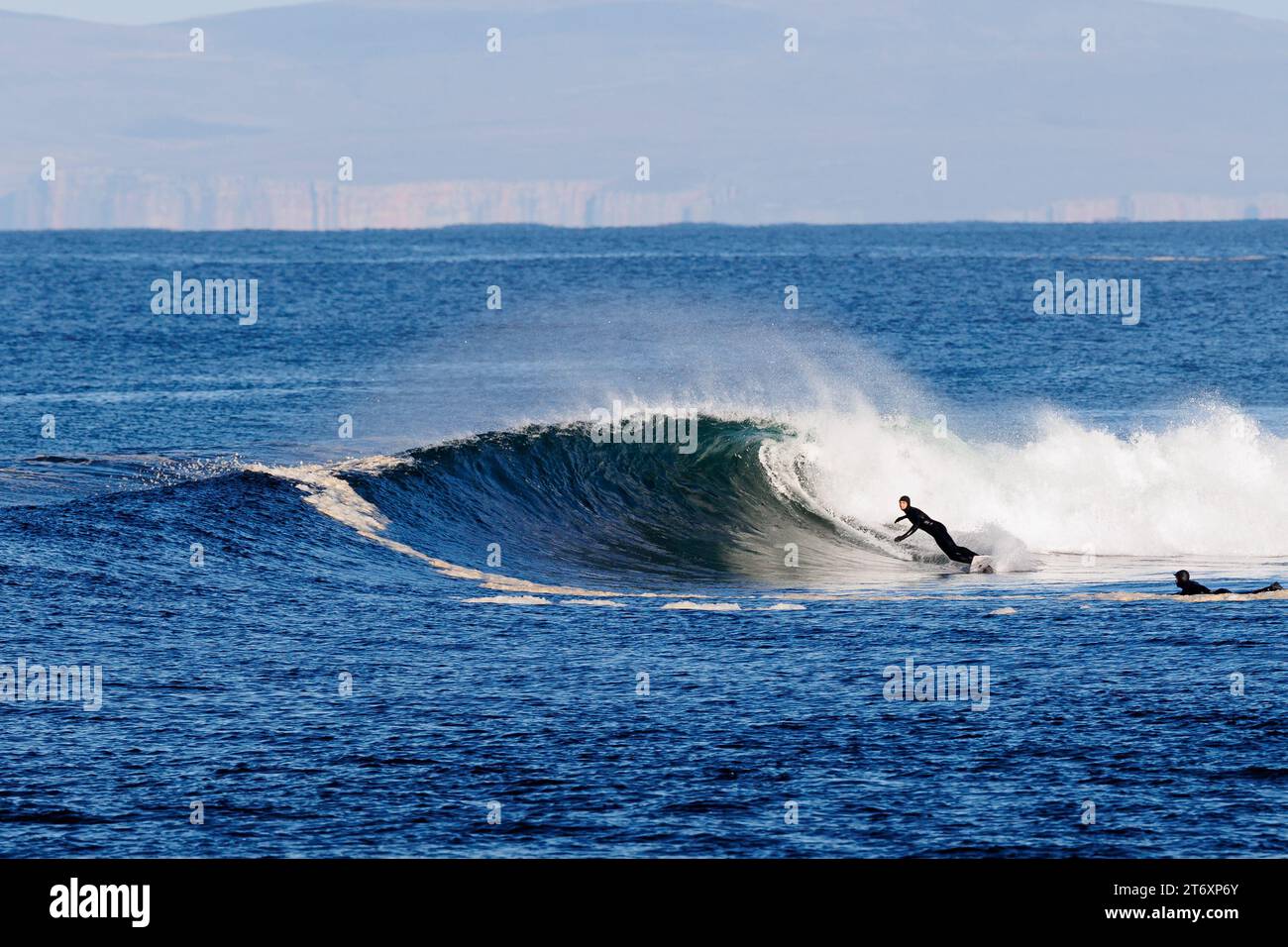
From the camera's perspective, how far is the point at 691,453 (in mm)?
34125

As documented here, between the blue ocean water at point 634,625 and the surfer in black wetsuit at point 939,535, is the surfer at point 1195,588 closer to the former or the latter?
the blue ocean water at point 634,625

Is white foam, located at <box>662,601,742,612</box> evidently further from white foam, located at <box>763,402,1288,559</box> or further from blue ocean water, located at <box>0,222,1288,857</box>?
white foam, located at <box>763,402,1288,559</box>

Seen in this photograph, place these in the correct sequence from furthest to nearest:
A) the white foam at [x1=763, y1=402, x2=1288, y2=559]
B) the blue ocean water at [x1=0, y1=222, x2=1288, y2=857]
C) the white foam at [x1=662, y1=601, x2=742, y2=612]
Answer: the white foam at [x1=763, y1=402, x2=1288, y2=559] < the white foam at [x1=662, y1=601, x2=742, y2=612] < the blue ocean water at [x1=0, y1=222, x2=1288, y2=857]

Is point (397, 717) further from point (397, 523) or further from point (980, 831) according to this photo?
point (397, 523)

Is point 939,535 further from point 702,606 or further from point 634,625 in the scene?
point 634,625

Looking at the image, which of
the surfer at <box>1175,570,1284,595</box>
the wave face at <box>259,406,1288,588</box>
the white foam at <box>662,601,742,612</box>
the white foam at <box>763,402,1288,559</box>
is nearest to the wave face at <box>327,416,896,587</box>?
the wave face at <box>259,406,1288,588</box>

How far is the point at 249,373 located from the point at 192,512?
122 ft

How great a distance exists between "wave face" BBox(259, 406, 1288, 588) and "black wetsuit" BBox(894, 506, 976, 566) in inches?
13.0

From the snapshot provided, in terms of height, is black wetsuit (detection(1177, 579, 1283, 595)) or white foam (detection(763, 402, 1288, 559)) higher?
white foam (detection(763, 402, 1288, 559))

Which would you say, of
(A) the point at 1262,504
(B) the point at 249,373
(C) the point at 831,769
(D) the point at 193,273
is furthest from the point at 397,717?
(D) the point at 193,273

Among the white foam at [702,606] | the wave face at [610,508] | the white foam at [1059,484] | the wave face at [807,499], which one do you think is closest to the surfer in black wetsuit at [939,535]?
the wave face at [807,499]

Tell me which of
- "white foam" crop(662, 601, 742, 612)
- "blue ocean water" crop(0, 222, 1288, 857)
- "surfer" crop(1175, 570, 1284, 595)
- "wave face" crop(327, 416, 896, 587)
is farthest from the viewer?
"wave face" crop(327, 416, 896, 587)

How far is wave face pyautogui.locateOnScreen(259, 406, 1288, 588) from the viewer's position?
26.7m

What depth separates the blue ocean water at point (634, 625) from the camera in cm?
1266
